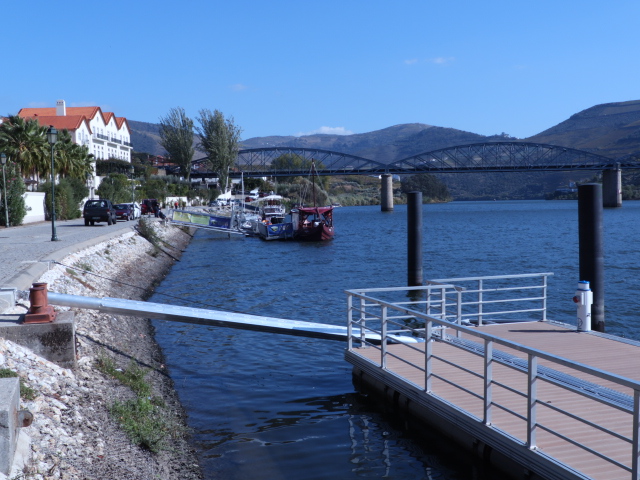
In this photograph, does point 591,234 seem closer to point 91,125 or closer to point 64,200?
point 64,200

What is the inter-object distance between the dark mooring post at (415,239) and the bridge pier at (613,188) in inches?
5040

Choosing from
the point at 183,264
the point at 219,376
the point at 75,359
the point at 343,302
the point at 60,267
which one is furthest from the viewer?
the point at 183,264

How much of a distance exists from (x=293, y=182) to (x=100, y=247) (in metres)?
126

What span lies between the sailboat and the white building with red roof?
3927 cm

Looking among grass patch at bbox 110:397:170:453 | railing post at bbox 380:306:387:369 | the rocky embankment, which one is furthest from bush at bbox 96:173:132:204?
grass patch at bbox 110:397:170:453

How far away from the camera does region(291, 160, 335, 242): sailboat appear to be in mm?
54625

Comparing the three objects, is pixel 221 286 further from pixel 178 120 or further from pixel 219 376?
pixel 178 120

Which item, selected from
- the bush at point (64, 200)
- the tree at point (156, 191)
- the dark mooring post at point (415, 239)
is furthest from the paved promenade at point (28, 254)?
the tree at point (156, 191)

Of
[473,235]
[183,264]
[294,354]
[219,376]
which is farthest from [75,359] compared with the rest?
[473,235]

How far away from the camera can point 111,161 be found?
91.2 m

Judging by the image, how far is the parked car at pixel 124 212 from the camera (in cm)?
4869

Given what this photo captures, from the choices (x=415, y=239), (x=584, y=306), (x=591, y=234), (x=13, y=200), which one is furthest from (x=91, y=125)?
(x=584, y=306)

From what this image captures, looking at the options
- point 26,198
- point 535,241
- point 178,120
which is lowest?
point 535,241

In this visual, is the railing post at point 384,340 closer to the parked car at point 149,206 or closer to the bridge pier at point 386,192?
the parked car at point 149,206
